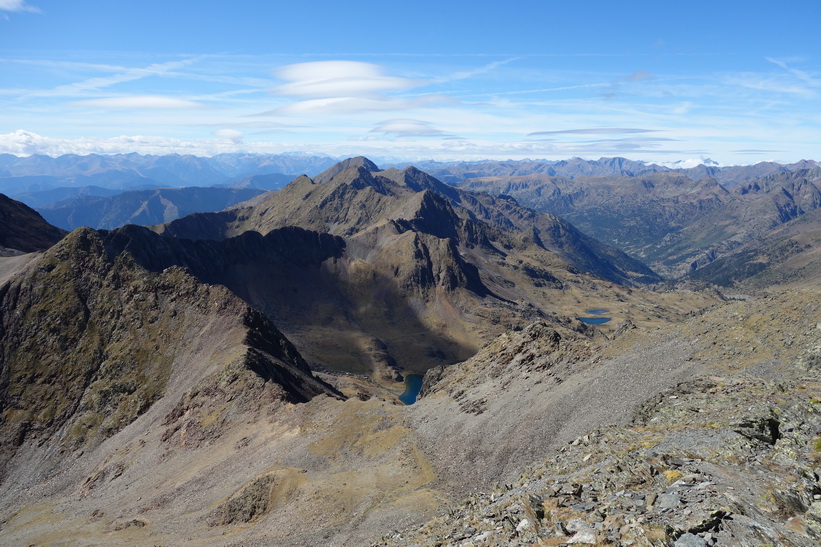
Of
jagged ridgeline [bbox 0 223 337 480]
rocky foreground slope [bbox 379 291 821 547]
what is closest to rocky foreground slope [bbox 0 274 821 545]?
rocky foreground slope [bbox 379 291 821 547]

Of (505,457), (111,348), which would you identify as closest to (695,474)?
(505,457)

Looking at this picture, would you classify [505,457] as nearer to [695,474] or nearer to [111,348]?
[695,474]

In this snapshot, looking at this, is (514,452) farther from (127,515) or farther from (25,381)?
Answer: (25,381)

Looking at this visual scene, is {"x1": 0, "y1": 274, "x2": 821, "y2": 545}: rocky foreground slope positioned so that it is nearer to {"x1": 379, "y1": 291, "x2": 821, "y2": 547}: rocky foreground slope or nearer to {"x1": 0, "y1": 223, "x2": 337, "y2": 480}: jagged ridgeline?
{"x1": 379, "y1": 291, "x2": 821, "y2": 547}: rocky foreground slope

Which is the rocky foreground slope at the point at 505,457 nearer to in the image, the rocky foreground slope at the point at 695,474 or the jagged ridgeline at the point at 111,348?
the rocky foreground slope at the point at 695,474

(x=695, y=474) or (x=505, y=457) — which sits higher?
(x=695, y=474)

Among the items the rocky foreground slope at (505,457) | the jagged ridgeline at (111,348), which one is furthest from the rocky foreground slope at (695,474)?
the jagged ridgeline at (111,348)

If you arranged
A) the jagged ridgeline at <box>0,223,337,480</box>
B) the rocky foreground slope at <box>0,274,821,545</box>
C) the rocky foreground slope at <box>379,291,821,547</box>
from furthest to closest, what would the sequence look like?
the jagged ridgeline at <box>0,223,337,480</box>, the rocky foreground slope at <box>0,274,821,545</box>, the rocky foreground slope at <box>379,291,821,547</box>

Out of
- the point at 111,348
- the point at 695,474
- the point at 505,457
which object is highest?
the point at 695,474
